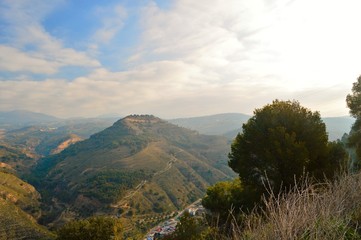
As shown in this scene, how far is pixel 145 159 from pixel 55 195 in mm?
55164

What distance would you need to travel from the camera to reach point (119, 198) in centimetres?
12012

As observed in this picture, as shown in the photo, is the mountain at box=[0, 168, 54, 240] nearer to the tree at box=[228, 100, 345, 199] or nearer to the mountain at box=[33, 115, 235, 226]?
the mountain at box=[33, 115, 235, 226]

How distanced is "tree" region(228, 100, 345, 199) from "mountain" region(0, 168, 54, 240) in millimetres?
69536

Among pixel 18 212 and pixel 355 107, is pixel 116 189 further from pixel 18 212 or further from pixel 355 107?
pixel 355 107

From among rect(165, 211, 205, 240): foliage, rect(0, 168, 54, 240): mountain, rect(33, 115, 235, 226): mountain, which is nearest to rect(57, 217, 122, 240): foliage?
rect(165, 211, 205, 240): foliage

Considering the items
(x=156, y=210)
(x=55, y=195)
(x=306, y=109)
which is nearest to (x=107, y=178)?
(x=55, y=195)

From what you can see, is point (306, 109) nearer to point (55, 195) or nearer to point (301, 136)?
point (301, 136)

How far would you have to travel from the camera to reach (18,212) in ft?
301

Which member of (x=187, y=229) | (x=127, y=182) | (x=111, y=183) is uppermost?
(x=187, y=229)

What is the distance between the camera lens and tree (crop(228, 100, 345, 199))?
54.3ft

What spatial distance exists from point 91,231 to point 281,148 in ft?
103

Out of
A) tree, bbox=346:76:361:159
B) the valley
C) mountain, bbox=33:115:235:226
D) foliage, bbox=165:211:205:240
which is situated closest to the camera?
tree, bbox=346:76:361:159

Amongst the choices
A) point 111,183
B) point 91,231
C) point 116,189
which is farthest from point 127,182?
point 91,231

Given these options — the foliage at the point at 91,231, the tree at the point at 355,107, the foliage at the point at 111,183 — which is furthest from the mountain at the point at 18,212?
the tree at the point at 355,107
